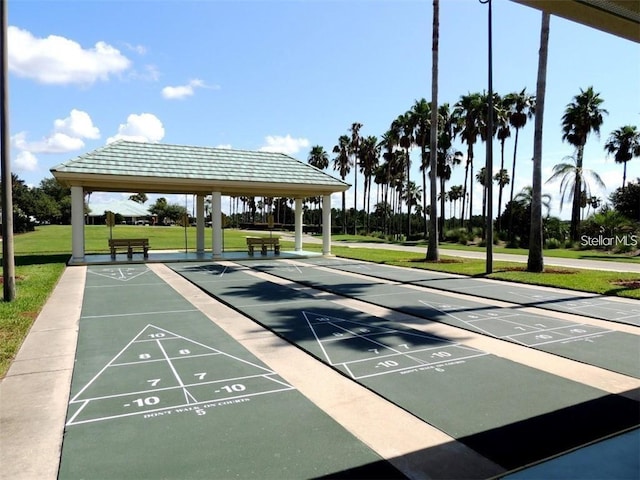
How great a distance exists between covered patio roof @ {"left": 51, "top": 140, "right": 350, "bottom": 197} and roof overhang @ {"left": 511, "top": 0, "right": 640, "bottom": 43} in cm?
1876

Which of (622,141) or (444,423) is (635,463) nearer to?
(444,423)

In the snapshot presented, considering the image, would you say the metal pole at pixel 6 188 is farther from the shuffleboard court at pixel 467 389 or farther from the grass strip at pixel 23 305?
the shuffleboard court at pixel 467 389

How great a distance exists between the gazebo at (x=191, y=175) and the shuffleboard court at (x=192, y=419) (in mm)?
13991

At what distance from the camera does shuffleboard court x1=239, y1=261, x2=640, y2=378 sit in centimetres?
688

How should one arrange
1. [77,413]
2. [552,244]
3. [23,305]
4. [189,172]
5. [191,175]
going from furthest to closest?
[552,244], [189,172], [191,175], [23,305], [77,413]

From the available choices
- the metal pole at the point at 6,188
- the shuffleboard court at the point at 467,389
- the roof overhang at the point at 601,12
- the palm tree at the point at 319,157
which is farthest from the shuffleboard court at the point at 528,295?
the palm tree at the point at 319,157

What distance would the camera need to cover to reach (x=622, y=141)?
159 ft

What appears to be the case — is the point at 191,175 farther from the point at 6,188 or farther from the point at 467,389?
the point at 467,389

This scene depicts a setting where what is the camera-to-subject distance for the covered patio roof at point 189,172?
66.5 ft

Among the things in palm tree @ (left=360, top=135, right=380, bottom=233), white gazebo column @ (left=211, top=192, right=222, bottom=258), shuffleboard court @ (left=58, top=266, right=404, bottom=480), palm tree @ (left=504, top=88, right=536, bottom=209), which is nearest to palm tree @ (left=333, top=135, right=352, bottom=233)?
palm tree @ (left=360, top=135, right=380, bottom=233)

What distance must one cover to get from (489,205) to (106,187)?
17693 mm

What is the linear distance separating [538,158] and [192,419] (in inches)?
658

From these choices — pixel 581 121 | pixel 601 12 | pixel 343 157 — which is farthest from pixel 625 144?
pixel 601 12

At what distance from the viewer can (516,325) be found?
8812mm
